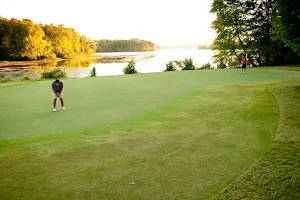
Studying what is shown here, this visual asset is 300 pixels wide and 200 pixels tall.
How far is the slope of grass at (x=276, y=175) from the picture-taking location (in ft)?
→ 12.1

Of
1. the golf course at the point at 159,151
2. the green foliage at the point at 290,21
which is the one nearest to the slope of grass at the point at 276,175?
the golf course at the point at 159,151

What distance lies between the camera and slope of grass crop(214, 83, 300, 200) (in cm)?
370

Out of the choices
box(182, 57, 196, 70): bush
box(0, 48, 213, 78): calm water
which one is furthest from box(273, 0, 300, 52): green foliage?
box(0, 48, 213, 78): calm water

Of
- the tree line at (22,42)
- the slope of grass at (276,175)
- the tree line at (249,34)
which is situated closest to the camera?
the slope of grass at (276,175)

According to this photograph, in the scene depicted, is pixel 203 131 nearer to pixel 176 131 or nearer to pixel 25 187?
pixel 176 131

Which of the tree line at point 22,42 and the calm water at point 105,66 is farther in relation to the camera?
the tree line at point 22,42

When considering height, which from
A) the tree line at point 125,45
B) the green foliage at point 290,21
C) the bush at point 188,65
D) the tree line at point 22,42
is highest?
the tree line at point 125,45

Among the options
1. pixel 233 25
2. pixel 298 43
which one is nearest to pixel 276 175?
pixel 298 43

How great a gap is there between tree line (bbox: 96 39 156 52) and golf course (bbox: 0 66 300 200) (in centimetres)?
16188

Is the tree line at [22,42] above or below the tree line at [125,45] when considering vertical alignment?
below

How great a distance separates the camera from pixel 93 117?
9.42m

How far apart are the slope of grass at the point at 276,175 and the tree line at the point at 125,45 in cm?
16642

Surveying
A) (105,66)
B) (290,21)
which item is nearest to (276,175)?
(290,21)

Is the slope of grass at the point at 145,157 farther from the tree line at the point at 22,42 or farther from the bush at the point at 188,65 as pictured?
the tree line at the point at 22,42
